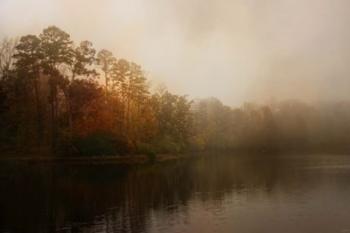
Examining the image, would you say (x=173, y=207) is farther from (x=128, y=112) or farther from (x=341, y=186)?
(x=128, y=112)

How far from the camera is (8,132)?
291ft

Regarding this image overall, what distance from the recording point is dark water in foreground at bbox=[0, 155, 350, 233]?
118 feet

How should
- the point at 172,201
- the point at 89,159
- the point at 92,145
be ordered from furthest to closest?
the point at 92,145, the point at 89,159, the point at 172,201

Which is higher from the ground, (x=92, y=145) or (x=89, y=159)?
(x=92, y=145)

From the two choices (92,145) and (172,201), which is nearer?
(172,201)

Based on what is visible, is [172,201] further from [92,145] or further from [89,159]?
[92,145]

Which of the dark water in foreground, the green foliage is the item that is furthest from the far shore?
the dark water in foreground

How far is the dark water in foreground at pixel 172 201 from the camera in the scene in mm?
36031

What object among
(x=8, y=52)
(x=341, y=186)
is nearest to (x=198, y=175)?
(x=341, y=186)

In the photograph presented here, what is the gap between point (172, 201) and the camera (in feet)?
156

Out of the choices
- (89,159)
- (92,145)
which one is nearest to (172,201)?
(89,159)

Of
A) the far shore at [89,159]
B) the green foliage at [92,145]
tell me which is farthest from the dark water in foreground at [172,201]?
the green foliage at [92,145]

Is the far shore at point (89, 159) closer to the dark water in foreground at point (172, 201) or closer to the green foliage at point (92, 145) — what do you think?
the green foliage at point (92, 145)

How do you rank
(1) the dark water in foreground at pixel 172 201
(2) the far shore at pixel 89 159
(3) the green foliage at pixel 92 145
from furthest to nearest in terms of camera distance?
(3) the green foliage at pixel 92 145
(2) the far shore at pixel 89 159
(1) the dark water in foreground at pixel 172 201
